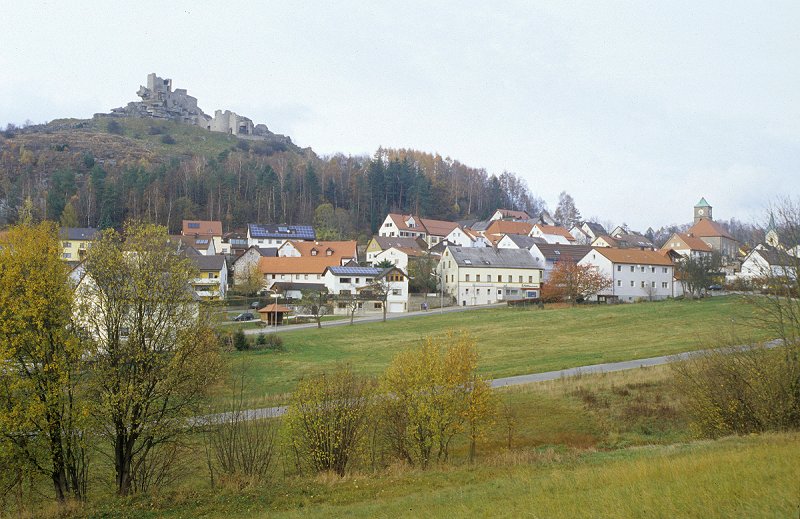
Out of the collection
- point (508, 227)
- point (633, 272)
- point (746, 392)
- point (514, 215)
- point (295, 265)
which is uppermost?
point (514, 215)

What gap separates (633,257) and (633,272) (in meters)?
2.01

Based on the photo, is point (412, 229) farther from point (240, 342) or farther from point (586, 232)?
point (240, 342)

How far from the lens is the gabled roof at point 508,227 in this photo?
382ft

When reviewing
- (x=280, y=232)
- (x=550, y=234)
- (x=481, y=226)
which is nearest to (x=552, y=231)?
(x=550, y=234)

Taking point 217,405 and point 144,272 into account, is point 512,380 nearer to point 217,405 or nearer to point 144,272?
point 217,405

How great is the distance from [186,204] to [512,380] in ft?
308

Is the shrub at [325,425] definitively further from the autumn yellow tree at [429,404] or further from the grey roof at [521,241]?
the grey roof at [521,241]

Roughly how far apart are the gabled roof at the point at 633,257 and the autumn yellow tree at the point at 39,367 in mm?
63820

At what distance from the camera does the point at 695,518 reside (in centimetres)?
991

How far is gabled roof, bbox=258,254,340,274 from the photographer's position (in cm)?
8169

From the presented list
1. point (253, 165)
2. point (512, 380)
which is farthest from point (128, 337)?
point (253, 165)

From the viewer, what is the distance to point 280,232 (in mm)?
102875

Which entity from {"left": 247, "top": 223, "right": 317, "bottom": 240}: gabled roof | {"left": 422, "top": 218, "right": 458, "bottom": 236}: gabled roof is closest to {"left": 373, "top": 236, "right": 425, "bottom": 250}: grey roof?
{"left": 422, "top": 218, "right": 458, "bottom": 236}: gabled roof

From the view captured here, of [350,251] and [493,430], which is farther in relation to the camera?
[350,251]
